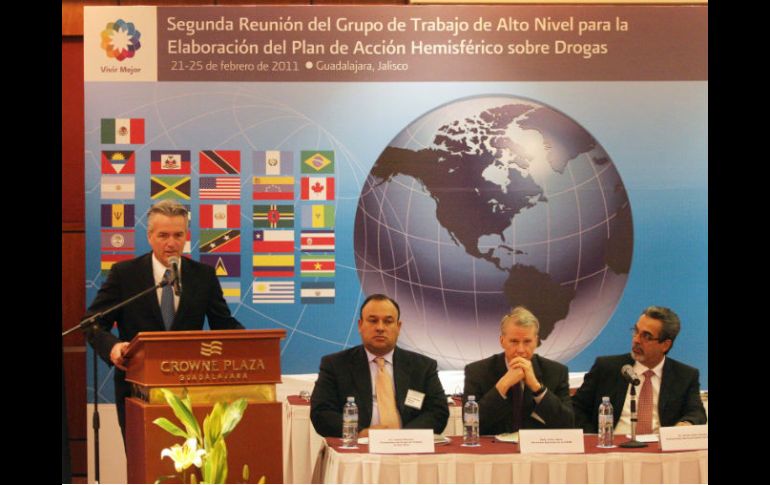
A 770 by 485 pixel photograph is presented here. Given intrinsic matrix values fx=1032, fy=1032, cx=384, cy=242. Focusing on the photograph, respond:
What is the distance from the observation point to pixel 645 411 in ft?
19.9

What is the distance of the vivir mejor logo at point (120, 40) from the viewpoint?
636 cm

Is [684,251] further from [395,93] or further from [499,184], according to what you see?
[395,93]

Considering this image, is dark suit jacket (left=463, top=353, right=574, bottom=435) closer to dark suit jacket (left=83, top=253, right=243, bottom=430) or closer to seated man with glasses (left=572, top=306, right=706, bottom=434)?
seated man with glasses (left=572, top=306, right=706, bottom=434)

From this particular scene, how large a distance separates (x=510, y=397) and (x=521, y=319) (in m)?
0.54

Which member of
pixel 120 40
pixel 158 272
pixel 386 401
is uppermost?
pixel 120 40

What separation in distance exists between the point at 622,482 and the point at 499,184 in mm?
2033

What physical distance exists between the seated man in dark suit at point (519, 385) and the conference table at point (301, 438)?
0.25m

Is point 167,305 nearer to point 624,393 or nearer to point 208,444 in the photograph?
point 624,393

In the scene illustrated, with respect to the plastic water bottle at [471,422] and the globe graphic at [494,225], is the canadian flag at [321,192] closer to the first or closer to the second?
the globe graphic at [494,225]

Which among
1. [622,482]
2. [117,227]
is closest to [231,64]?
[117,227]

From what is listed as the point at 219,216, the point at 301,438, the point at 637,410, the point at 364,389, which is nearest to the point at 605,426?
the point at 637,410

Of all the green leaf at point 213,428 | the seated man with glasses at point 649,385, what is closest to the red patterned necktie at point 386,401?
the seated man with glasses at point 649,385

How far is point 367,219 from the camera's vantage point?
642 cm

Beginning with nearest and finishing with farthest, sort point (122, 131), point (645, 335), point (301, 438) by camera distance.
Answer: point (301, 438) < point (122, 131) < point (645, 335)
